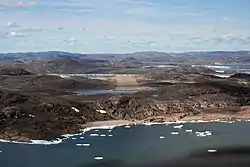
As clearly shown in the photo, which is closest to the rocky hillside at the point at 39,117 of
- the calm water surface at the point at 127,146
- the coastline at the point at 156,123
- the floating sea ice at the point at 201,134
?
the coastline at the point at 156,123

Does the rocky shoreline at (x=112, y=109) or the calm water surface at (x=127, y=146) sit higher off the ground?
the rocky shoreline at (x=112, y=109)

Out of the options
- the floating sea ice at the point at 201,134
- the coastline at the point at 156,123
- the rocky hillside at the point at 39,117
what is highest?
the rocky hillside at the point at 39,117

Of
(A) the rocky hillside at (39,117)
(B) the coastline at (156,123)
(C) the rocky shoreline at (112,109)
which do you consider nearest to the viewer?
(A) the rocky hillside at (39,117)

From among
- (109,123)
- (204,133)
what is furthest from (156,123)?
(204,133)

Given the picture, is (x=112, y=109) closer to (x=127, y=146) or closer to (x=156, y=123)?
(x=156, y=123)

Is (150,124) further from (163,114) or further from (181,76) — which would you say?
(181,76)

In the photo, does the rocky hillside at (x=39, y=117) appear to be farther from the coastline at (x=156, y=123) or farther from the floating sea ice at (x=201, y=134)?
the floating sea ice at (x=201, y=134)

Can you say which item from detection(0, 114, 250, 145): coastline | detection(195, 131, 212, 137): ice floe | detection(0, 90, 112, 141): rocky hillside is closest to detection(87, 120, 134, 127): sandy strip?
detection(0, 114, 250, 145): coastline

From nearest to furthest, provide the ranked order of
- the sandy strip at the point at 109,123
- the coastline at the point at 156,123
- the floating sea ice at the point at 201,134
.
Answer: the floating sea ice at the point at 201,134, the coastline at the point at 156,123, the sandy strip at the point at 109,123
